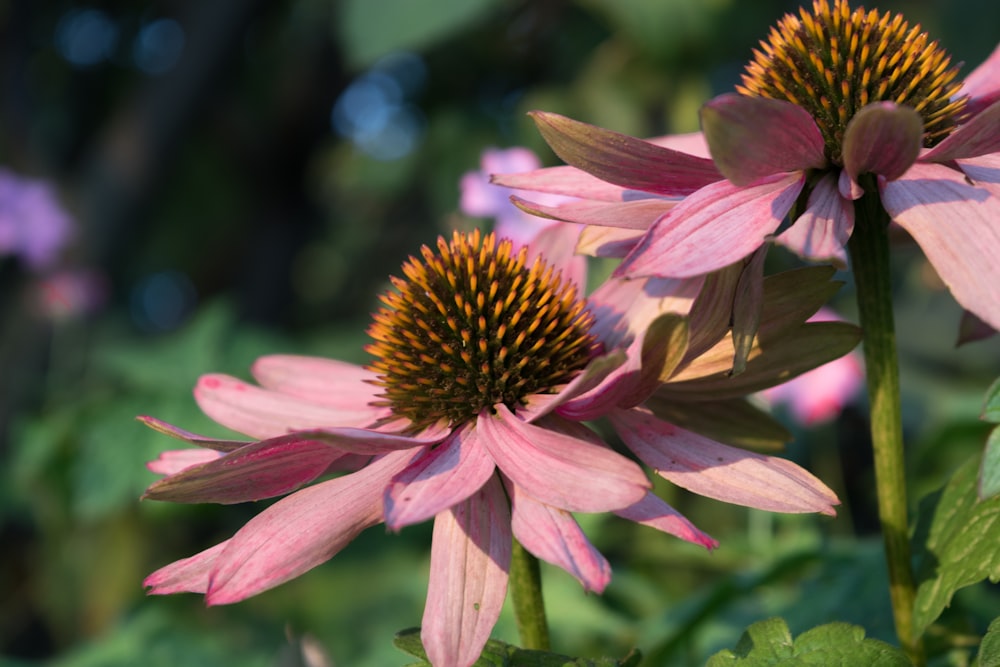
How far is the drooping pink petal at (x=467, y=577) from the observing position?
418mm

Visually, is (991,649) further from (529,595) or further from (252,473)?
(252,473)

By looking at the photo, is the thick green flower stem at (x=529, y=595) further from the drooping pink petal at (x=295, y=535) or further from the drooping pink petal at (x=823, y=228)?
the drooping pink petal at (x=823, y=228)

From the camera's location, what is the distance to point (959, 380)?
2281mm

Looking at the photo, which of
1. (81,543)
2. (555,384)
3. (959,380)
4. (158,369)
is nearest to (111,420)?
(158,369)

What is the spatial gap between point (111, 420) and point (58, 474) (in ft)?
0.69

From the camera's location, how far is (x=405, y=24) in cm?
171

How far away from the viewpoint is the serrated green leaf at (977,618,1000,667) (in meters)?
0.41

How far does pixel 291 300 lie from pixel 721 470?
359cm

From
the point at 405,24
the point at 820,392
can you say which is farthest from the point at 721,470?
the point at 405,24

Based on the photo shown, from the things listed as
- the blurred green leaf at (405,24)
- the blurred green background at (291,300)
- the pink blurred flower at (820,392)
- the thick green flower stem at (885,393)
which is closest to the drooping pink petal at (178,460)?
the blurred green background at (291,300)

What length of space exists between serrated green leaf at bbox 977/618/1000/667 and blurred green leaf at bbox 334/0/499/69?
143 centimetres

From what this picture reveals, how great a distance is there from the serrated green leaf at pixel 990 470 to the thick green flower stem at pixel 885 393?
10cm

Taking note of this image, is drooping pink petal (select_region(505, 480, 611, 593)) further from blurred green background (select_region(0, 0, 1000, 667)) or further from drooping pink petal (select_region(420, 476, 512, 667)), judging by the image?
blurred green background (select_region(0, 0, 1000, 667))

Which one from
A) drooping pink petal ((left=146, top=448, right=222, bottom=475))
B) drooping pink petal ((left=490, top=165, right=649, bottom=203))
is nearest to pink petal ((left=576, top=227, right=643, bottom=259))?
drooping pink petal ((left=490, top=165, right=649, bottom=203))
